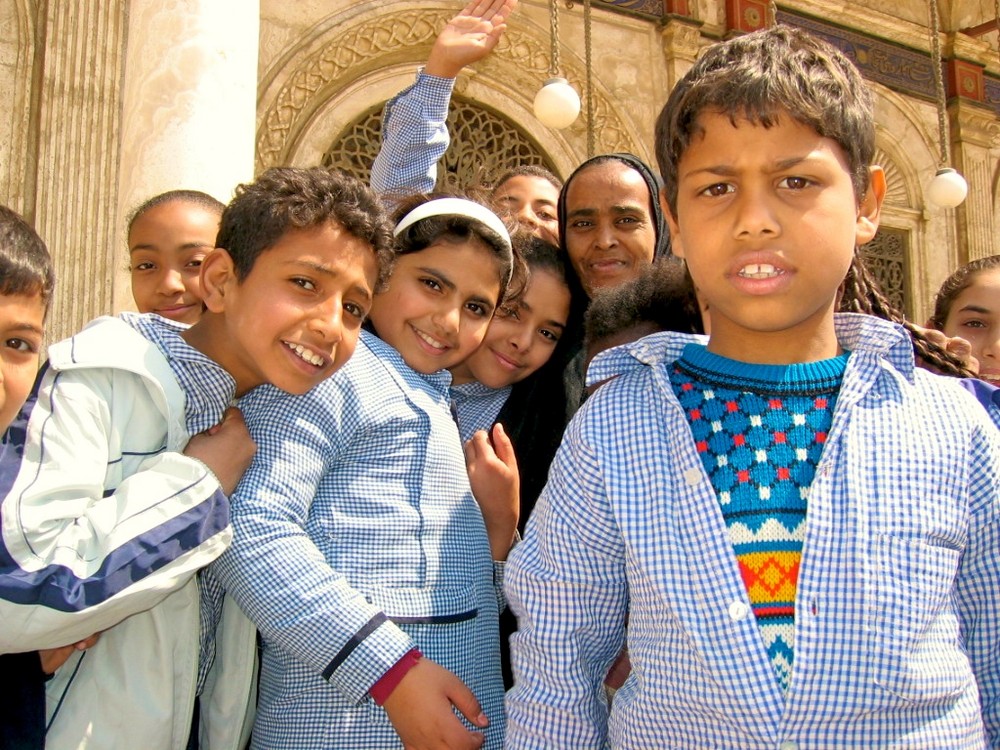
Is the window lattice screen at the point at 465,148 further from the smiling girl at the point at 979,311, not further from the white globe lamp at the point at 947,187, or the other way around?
the smiling girl at the point at 979,311

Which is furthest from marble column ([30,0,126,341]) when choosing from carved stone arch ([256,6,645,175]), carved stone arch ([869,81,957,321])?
carved stone arch ([869,81,957,321])

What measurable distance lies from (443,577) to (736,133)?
813 millimetres

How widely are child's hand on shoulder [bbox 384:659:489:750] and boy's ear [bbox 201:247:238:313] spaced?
2.18 ft

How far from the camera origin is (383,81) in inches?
204

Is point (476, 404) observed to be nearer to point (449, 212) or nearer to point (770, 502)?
point (449, 212)

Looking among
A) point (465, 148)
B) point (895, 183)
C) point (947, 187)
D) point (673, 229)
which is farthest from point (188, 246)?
point (895, 183)

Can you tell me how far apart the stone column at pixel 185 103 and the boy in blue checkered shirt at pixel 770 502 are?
6.53ft

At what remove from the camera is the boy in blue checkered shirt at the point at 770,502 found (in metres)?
1.00

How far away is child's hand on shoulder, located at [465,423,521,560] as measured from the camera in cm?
168

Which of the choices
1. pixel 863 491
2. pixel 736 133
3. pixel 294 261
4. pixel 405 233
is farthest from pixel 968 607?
pixel 405 233

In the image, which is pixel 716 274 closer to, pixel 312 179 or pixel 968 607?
pixel 968 607

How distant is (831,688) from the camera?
0.98 meters

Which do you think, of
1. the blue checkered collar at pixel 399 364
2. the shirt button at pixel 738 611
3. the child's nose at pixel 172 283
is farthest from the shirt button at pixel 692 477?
the child's nose at pixel 172 283

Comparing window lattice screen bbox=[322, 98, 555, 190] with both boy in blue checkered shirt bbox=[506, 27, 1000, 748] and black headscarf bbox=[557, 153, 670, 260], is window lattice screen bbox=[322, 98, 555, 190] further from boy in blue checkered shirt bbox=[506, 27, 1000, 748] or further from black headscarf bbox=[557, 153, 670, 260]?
boy in blue checkered shirt bbox=[506, 27, 1000, 748]
